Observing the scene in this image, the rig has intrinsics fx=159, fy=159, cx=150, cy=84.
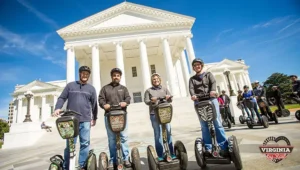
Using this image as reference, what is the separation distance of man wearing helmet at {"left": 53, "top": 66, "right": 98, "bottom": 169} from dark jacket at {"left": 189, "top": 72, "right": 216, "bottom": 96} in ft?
6.94

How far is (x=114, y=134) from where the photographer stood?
2.95m

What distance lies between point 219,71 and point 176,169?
49.2 meters

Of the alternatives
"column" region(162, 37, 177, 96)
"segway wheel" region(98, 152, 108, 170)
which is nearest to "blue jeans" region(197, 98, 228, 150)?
"segway wheel" region(98, 152, 108, 170)

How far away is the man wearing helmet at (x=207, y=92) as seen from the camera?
2.84 m

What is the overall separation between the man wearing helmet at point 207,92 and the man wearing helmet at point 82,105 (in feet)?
6.86

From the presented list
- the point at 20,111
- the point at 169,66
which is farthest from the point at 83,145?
the point at 20,111

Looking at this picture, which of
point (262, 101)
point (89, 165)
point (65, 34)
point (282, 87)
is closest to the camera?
point (89, 165)

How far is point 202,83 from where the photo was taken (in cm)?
325

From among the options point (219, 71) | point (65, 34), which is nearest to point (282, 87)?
point (219, 71)

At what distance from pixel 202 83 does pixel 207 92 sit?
0.68 feet

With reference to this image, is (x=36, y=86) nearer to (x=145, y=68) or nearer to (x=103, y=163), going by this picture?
(x=145, y=68)

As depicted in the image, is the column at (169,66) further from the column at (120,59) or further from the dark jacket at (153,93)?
the dark jacket at (153,93)

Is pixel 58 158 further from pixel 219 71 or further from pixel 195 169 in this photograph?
pixel 219 71

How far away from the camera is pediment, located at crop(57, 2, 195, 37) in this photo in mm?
24297
